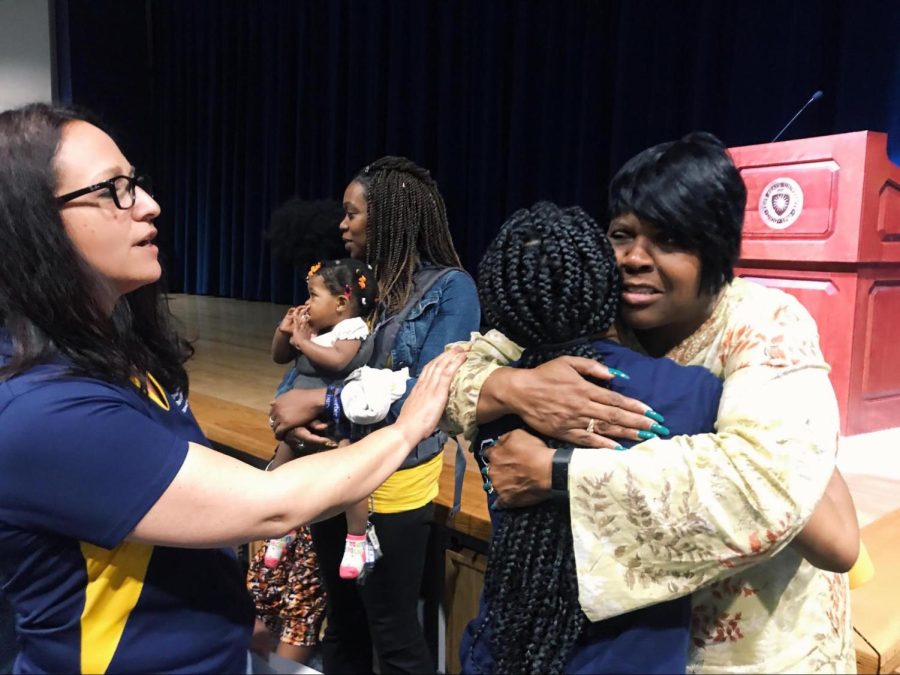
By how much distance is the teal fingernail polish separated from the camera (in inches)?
29.3

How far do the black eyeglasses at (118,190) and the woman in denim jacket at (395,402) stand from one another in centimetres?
62

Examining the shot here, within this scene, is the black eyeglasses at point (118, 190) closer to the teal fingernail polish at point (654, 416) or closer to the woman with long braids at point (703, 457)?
the woman with long braids at point (703, 457)

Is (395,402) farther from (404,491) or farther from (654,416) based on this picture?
(654,416)

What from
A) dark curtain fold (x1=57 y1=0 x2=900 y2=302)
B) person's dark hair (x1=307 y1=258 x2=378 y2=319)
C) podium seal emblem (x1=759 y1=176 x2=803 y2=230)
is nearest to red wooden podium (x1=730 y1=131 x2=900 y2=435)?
podium seal emblem (x1=759 y1=176 x2=803 y2=230)

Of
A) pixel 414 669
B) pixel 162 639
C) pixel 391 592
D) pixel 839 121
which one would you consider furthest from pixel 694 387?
pixel 839 121

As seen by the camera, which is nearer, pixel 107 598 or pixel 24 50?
pixel 107 598

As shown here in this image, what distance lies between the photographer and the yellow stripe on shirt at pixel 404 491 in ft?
5.10

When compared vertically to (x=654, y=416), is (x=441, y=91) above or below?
above

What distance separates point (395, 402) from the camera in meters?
1.51

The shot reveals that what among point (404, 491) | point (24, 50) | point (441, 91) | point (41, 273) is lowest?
point (404, 491)

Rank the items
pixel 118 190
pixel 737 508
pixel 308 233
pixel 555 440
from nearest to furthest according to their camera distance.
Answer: pixel 737 508 → pixel 555 440 → pixel 118 190 → pixel 308 233

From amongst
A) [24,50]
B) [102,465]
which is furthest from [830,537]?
[24,50]

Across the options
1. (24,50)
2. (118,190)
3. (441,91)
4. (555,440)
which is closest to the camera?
(555,440)

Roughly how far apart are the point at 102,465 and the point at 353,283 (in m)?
0.97
